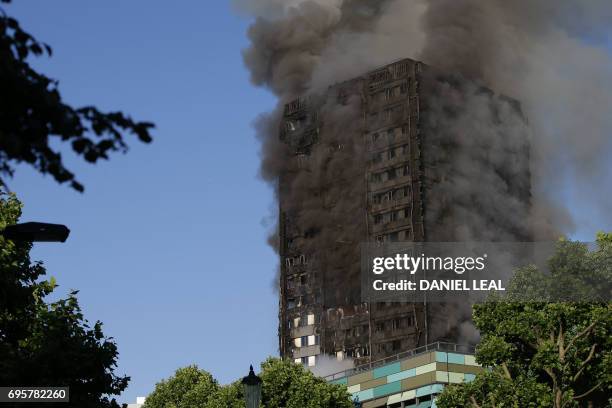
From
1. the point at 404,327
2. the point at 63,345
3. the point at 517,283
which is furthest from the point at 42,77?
the point at 404,327

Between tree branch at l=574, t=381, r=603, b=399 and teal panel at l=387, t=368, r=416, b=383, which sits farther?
teal panel at l=387, t=368, r=416, b=383

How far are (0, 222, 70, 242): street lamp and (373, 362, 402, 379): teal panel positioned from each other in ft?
306

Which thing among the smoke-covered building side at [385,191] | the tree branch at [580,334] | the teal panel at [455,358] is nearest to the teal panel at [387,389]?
the teal panel at [455,358]

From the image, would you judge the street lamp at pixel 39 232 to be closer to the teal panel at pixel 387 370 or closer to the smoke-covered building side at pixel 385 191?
the teal panel at pixel 387 370

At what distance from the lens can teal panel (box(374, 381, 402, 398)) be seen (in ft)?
360

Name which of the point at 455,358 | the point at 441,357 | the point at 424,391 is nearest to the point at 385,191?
the point at 455,358

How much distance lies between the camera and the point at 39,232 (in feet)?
61.9

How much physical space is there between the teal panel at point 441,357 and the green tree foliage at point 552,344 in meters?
46.6

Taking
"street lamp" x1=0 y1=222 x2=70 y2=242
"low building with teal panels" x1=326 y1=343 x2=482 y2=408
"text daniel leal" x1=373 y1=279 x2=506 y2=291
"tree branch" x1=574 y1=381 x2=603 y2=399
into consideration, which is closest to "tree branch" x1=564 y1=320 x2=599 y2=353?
"tree branch" x1=574 y1=381 x2=603 y2=399

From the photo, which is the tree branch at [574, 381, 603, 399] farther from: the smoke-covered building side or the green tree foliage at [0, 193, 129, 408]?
the smoke-covered building side

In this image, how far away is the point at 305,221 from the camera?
19300 centimetres

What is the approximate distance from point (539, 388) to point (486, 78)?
147 metres

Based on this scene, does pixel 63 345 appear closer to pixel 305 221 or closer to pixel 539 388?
pixel 539 388

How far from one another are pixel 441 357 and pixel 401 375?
17.4 feet
